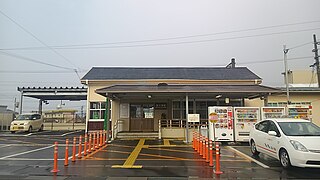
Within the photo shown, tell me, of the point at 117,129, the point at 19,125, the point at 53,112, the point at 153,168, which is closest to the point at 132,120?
the point at 117,129

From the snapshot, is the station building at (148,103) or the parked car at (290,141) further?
the station building at (148,103)

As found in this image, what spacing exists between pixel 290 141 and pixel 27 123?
2232 cm

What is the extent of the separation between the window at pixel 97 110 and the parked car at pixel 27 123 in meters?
6.93

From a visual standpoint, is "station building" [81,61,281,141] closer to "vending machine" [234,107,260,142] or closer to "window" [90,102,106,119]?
"window" [90,102,106,119]

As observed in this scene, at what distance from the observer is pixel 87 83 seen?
21.1m

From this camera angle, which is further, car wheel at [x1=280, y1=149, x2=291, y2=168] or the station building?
the station building

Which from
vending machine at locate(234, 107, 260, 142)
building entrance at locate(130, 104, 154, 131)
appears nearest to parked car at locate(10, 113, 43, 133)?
building entrance at locate(130, 104, 154, 131)

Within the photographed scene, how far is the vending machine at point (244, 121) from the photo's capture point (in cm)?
1489

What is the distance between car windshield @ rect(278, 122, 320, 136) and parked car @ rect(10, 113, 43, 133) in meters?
21.7

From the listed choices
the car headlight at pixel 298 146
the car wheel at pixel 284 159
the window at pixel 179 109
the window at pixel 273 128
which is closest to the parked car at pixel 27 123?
the window at pixel 179 109

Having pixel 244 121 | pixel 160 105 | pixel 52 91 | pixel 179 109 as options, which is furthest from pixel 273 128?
pixel 52 91

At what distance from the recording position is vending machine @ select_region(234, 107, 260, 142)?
14.9m

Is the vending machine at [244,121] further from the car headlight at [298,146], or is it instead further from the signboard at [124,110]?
the signboard at [124,110]

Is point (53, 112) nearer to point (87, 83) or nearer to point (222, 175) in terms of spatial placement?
point (87, 83)
